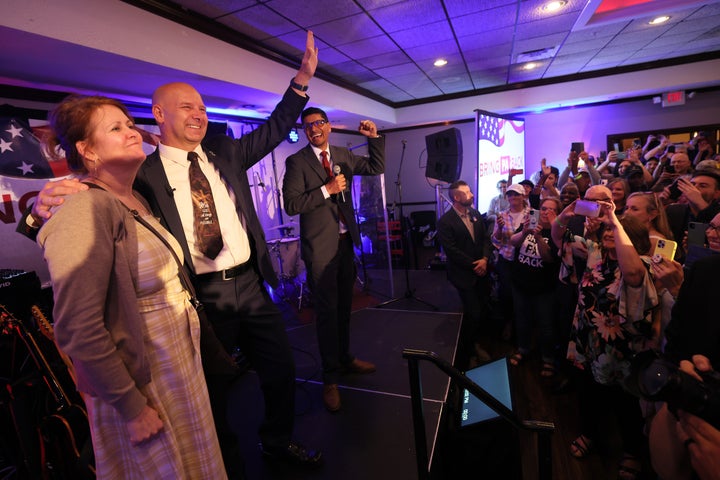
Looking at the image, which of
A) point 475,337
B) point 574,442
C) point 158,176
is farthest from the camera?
point 475,337

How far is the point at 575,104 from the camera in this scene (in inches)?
311

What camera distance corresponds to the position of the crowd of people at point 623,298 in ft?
3.33

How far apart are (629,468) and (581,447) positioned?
0.27 metres

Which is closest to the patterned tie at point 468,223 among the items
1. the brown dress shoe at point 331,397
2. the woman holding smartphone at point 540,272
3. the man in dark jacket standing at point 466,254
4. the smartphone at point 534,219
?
the man in dark jacket standing at point 466,254

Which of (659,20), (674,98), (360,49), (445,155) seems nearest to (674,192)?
(445,155)

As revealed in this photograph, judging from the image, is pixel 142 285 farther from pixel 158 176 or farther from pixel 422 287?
pixel 422 287

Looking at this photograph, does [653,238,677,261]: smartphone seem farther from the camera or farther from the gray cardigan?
the gray cardigan

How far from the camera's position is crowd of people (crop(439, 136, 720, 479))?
1016mm

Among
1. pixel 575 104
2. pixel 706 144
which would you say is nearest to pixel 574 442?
pixel 706 144

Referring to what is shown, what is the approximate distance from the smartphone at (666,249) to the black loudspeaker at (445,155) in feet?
10.3

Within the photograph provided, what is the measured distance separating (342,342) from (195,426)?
5.26ft

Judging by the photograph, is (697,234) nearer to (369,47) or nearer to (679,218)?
(679,218)

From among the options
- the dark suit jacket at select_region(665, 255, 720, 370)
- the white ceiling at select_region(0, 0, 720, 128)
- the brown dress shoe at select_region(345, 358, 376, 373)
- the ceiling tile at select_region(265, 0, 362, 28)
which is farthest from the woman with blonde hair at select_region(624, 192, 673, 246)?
the ceiling tile at select_region(265, 0, 362, 28)

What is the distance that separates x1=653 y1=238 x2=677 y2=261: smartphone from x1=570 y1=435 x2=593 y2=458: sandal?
1236 mm
